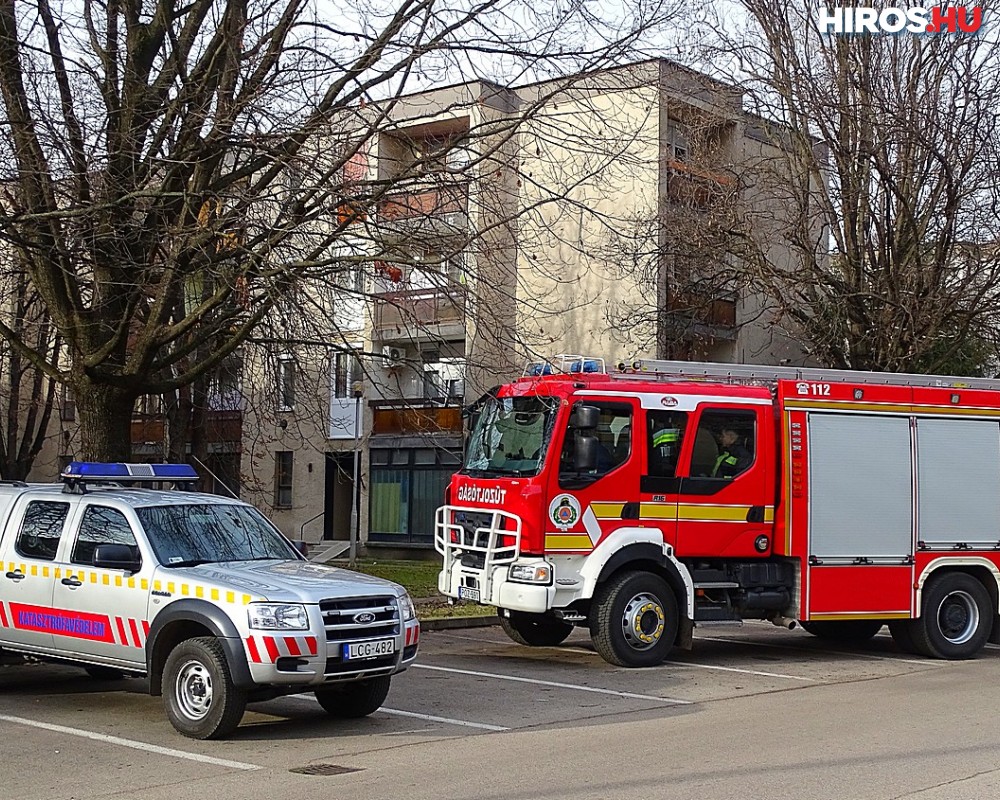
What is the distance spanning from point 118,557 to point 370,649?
2.09m

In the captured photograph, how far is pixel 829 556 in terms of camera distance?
14.7m

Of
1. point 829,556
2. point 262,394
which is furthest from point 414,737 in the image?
point 262,394

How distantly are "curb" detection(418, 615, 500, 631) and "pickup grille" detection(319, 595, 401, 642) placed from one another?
7.36 m

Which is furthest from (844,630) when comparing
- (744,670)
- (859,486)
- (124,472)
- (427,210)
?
(124,472)

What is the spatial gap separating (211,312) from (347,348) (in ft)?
6.74

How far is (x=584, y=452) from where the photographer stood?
44.8ft

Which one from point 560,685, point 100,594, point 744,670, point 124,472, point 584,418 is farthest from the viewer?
point 744,670

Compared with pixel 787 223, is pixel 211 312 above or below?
below

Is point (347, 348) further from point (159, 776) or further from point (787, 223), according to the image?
point (787, 223)

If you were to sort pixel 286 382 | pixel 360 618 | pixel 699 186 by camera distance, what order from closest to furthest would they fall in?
1. pixel 360 618
2. pixel 286 382
3. pixel 699 186

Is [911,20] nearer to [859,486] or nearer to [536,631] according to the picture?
[859,486]

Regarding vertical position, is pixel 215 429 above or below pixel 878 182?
below

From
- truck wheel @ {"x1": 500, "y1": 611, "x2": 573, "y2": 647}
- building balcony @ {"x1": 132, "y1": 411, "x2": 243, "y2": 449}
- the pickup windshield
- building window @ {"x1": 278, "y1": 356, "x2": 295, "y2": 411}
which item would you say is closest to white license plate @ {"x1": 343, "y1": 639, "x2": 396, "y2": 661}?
the pickup windshield

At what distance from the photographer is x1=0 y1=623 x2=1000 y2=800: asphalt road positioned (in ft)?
26.1
